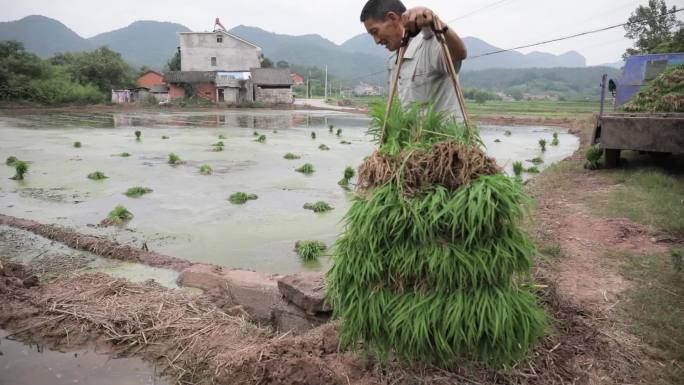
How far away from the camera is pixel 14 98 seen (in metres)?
39.1

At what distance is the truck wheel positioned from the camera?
380 inches

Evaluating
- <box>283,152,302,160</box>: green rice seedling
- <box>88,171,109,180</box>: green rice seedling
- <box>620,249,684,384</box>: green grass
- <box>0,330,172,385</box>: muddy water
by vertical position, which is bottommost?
<box>0,330,172,385</box>: muddy water

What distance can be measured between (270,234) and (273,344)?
448 cm

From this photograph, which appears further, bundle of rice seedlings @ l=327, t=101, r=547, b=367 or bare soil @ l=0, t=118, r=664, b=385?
bare soil @ l=0, t=118, r=664, b=385

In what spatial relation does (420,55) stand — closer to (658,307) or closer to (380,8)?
(380,8)

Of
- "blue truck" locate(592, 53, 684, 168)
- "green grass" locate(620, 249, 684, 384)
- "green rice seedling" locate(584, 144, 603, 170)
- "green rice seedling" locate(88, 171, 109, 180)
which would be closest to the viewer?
"green grass" locate(620, 249, 684, 384)

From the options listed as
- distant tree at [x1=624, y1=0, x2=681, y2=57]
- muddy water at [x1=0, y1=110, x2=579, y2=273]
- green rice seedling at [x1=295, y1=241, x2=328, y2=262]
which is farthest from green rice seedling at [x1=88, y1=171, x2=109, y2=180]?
distant tree at [x1=624, y1=0, x2=681, y2=57]

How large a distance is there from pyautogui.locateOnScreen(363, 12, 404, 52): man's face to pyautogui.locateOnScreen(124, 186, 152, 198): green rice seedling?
8389mm

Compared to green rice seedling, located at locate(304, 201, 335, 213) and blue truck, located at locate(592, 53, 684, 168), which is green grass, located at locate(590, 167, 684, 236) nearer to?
blue truck, located at locate(592, 53, 684, 168)

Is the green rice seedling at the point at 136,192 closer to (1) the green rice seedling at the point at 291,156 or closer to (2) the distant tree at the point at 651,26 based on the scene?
(1) the green rice seedling at the point at 291,156

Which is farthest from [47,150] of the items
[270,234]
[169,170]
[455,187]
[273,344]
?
[455,187]

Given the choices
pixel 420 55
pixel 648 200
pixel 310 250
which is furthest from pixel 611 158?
pixel 420 55

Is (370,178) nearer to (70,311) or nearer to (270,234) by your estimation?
(70,311)

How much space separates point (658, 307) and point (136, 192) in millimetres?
9502
